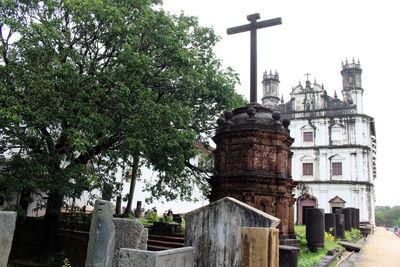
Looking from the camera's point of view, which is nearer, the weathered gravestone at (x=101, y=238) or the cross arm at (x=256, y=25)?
Answer: the weathered gravestone at (x=101, y=238)

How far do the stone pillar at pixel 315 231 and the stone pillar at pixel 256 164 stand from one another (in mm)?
1245

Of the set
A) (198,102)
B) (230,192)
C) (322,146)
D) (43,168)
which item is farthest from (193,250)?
(322,146)

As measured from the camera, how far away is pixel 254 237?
3.55m

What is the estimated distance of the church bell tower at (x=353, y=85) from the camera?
31.1 meters

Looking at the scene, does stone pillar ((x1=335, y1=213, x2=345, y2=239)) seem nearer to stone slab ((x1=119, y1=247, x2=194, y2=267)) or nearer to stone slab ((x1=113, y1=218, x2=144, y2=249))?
stone slab ((x1=113, y1=218, x2=144, y2=249))

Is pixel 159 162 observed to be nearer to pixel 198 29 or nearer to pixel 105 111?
pixel 105 111

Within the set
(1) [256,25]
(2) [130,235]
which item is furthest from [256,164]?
(1) [256,25]

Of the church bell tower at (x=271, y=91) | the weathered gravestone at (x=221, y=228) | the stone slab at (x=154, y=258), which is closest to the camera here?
the stone slab at (x=154, y=258)

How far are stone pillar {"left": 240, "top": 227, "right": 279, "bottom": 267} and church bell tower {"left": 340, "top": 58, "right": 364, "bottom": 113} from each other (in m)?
31.1

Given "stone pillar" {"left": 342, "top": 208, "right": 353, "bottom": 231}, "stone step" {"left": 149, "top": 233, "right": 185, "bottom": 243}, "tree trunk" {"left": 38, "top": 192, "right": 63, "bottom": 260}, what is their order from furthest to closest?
"stone pillar" {"left": 342, "top": 208, "right": 353, "bottom": 231}, "tree trunk" {"left": 38, "top": 192, "right": 63, "bottom": 260}, "stone step" {"left": 149, "top": 233, "right": 185, "bottom": 243}

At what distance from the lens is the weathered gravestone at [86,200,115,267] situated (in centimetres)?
505

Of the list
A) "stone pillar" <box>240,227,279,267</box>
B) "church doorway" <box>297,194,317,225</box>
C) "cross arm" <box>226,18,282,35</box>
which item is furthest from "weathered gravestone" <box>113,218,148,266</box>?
"church doorway" <box>297,194,317,225</box>

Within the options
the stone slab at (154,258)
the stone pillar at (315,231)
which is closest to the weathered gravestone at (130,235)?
the stone slab at (154,258)

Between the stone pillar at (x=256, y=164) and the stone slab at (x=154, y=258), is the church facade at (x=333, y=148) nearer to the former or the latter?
the stone pillar at (x=256, y=164)
